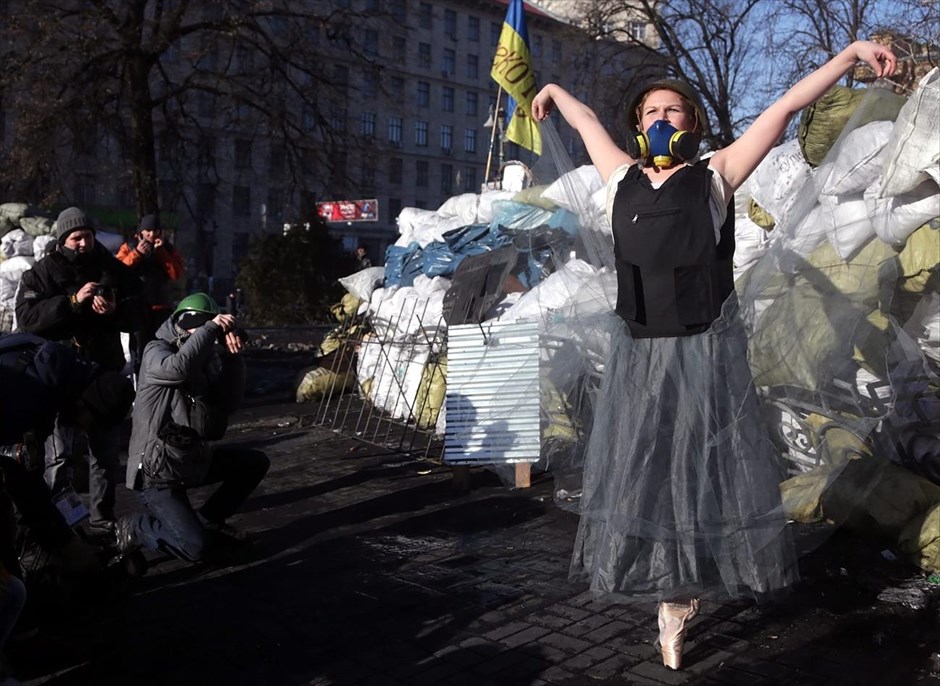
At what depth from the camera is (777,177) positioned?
5535 mm

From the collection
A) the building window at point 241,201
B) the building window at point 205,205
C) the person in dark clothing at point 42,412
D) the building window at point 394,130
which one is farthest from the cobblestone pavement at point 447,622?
the building window at point 394,130

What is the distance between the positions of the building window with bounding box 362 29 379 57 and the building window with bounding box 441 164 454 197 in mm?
46562

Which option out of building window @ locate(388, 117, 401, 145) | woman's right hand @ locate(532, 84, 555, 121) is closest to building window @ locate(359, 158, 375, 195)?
woman's right hand @ locate(532, 84, 555, 121)

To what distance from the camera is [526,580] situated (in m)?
4.25

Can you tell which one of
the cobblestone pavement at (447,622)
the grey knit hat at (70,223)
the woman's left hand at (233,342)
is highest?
the grey knit hat at (70,223)

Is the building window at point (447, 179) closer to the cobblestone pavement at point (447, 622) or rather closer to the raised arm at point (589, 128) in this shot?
the cobblestone pavement at point (447, 622)

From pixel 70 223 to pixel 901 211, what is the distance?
4513 millimetres

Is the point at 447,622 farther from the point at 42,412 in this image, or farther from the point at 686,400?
the point at 42,412

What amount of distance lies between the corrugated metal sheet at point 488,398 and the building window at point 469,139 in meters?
62.7

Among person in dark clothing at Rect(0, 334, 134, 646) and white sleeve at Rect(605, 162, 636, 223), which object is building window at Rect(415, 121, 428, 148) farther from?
white sleeve at Rect(605, 162, 636, 223)

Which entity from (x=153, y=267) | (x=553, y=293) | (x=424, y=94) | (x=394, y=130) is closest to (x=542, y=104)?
(x=553, y=293)

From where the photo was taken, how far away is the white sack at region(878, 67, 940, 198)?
384 centimetres

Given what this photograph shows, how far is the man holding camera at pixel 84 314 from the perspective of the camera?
5.01m

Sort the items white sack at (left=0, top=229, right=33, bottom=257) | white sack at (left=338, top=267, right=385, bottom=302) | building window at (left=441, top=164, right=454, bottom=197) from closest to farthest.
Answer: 1. white sack at (left=338, top=267, right=385, bottom=302)
2. white sack at (left=0, top=229, right=33, bottom=257)
3. building window at (left=441, top=164, right=454, bottom=197)
